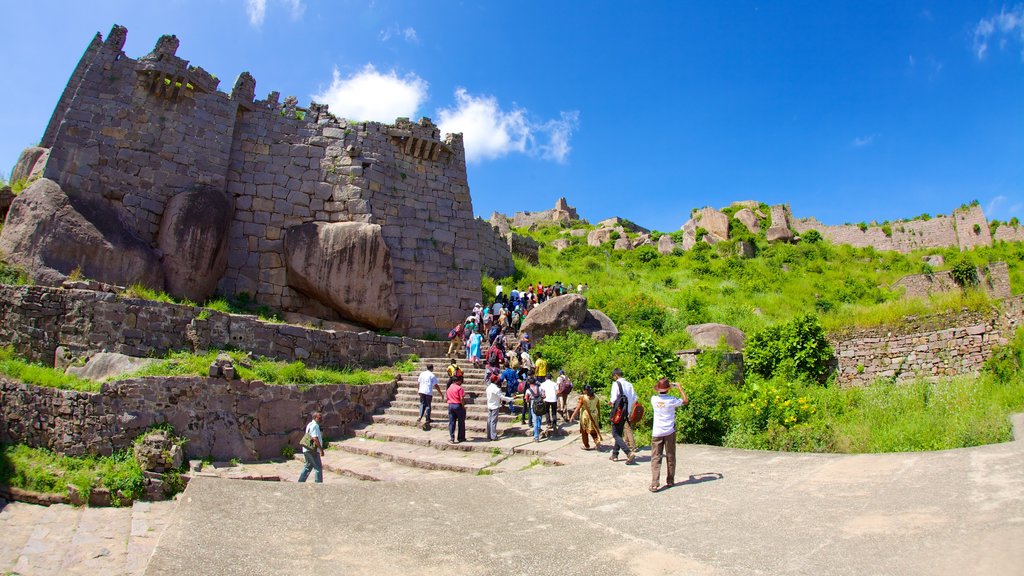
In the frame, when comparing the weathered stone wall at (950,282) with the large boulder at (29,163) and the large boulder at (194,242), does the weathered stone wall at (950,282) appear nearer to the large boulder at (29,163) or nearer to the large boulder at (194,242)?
the large boulder at (194,242)

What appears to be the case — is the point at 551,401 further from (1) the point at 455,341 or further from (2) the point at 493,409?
(1) the point at 455,341

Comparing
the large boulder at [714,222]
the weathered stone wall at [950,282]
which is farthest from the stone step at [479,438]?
the large boulder at [714,222]

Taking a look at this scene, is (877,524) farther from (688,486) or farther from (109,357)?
(109,357)

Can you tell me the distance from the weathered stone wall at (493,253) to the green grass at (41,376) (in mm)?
14846

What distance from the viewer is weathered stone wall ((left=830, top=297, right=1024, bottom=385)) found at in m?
12.4

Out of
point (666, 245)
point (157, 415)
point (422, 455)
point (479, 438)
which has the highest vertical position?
point (666, 245)

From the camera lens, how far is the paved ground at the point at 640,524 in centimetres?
432

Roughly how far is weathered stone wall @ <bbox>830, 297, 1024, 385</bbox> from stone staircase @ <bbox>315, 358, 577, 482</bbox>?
26.7ft

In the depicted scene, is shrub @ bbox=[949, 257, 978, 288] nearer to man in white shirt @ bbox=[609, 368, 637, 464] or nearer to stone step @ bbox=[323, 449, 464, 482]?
man in white shirt @ bbox=[609, 368, 637, 464]

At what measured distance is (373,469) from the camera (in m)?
9.36

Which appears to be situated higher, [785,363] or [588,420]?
[785,363]

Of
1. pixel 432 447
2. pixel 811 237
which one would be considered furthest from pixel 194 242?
pixel 811 237

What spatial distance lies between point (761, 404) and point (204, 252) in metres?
13.7

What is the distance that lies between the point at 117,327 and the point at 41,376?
160 cm
